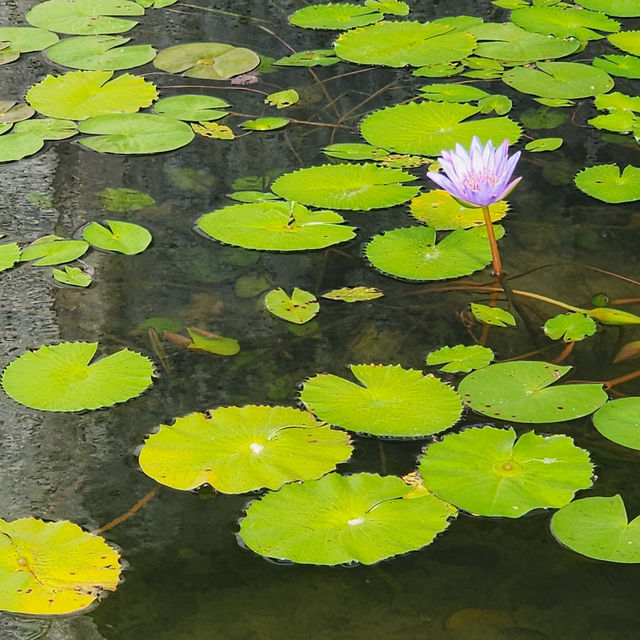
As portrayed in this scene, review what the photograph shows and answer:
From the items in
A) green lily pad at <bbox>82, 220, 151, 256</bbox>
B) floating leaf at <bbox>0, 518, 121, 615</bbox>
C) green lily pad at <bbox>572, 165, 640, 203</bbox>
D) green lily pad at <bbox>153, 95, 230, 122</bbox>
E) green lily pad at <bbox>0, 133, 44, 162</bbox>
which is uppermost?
green lily pad at <bbox>153, 95, 230, 122</bbox>

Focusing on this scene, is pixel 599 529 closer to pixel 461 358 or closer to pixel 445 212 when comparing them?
pixel 461 358

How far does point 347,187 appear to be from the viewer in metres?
2.21

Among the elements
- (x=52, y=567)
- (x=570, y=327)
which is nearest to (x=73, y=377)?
(x=52, y=567)

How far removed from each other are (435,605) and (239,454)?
0.38 metres

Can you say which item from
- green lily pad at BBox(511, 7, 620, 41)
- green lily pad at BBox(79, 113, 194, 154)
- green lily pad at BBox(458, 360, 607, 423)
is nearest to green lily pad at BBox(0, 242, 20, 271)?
green lily pad at BBox(79, 113, 194, 154)

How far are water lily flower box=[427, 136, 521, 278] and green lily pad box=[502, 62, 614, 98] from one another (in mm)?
999

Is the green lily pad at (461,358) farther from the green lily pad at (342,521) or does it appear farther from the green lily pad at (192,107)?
the green lily pad at (192,107)

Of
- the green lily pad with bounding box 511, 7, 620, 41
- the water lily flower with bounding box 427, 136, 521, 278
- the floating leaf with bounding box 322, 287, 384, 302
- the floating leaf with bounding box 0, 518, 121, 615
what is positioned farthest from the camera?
the green lily pad with bounding box 511, 7, 620, 41

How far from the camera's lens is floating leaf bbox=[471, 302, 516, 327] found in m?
1.78

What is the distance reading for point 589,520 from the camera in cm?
133

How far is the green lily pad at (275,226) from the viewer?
2.02 m

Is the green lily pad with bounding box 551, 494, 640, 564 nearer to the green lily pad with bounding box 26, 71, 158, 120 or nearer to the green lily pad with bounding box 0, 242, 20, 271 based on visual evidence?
the green lily pad with bounding box 0, 242, 20, 271

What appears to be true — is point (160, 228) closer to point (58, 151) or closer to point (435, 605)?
point (58, 151)

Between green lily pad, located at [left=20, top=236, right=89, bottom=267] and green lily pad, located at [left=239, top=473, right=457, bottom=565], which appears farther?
green lily pad, located at [left=20, top=236, right=89, bottom=267]
